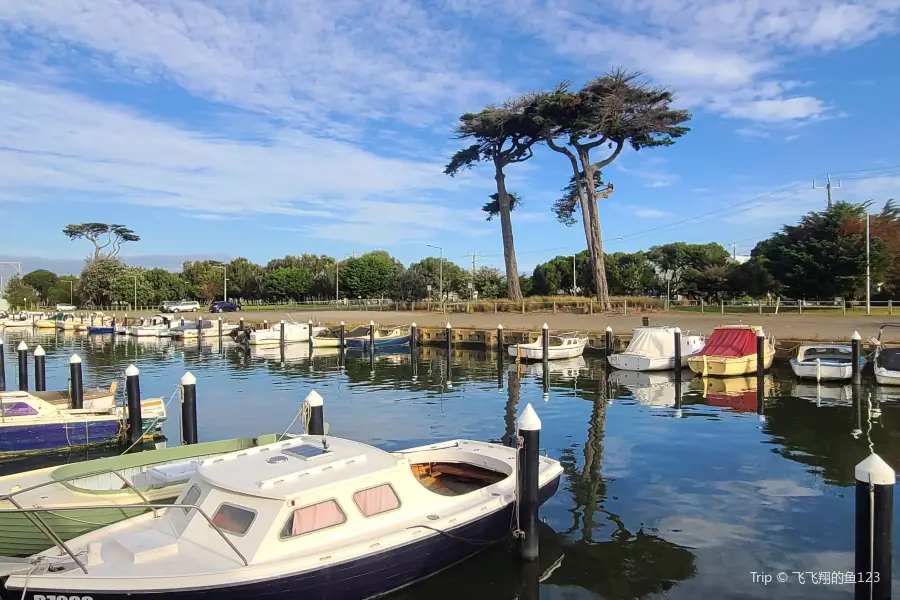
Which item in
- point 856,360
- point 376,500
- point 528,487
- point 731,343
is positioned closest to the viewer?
point 376,500

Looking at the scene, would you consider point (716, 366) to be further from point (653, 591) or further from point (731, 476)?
point (653, 591)

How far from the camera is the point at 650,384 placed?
28.5 meters

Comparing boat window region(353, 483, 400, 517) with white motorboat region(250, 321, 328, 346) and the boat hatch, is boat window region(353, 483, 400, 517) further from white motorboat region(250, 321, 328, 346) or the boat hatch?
white motorboat region(250, 321, 328, 346)

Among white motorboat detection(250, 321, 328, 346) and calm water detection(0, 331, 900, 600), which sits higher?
white motorboat detection(250, 321, 328, 346)

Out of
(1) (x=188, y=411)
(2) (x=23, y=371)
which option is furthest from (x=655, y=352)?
(2) (x=23, y=371)

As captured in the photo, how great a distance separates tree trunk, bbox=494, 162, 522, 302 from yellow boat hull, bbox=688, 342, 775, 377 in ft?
126

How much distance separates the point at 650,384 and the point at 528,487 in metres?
20.5

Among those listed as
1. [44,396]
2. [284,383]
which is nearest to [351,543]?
[44,396]

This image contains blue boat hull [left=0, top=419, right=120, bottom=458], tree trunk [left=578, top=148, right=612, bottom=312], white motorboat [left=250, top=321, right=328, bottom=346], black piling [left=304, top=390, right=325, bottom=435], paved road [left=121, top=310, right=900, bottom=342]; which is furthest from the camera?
tree trunk [left=578, top=148, right=612, bottom=312]

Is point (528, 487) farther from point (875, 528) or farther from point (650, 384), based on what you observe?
point (650, 384)

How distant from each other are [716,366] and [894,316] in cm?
2366

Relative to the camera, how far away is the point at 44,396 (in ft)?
67.2

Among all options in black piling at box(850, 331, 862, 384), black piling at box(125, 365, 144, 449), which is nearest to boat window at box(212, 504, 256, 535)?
black piling at box(125, 365, 144, 449)

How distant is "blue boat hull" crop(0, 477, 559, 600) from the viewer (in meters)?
7.22
